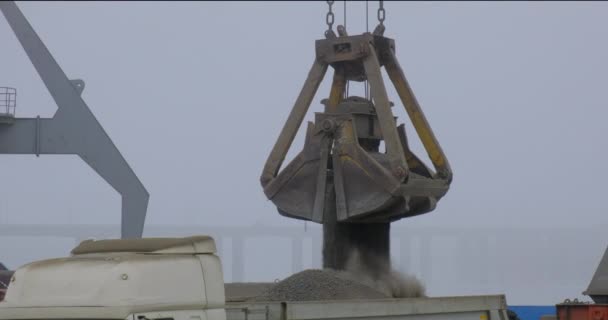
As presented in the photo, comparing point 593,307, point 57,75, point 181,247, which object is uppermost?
point 57,75

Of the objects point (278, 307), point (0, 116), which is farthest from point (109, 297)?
point (0, 116)

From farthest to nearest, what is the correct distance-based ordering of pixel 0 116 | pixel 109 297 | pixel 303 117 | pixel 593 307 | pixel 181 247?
pixel 0 116, pixel 303 117, pixel 593 307, pixel 181 247, pixel 109 297

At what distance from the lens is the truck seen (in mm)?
6789

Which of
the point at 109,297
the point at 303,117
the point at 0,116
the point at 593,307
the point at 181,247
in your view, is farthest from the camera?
the point at 0,116

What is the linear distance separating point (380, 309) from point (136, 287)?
219 cm

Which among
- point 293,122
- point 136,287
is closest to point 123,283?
point 136,287

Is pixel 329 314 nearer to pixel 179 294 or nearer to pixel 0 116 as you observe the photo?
pixel 179 294

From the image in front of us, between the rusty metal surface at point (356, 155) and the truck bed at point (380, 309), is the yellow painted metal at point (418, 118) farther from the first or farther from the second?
the truck bed at point (380, 309)

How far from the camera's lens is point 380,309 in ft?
27.2

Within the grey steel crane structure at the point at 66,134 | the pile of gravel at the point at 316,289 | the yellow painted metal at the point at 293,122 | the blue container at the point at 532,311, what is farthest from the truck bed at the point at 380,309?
the grey steel crane structure at the point at 66,134

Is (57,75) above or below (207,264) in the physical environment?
above

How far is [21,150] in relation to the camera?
79.1 feet

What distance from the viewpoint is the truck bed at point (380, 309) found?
7.50m

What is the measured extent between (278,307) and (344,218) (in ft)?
15.6
